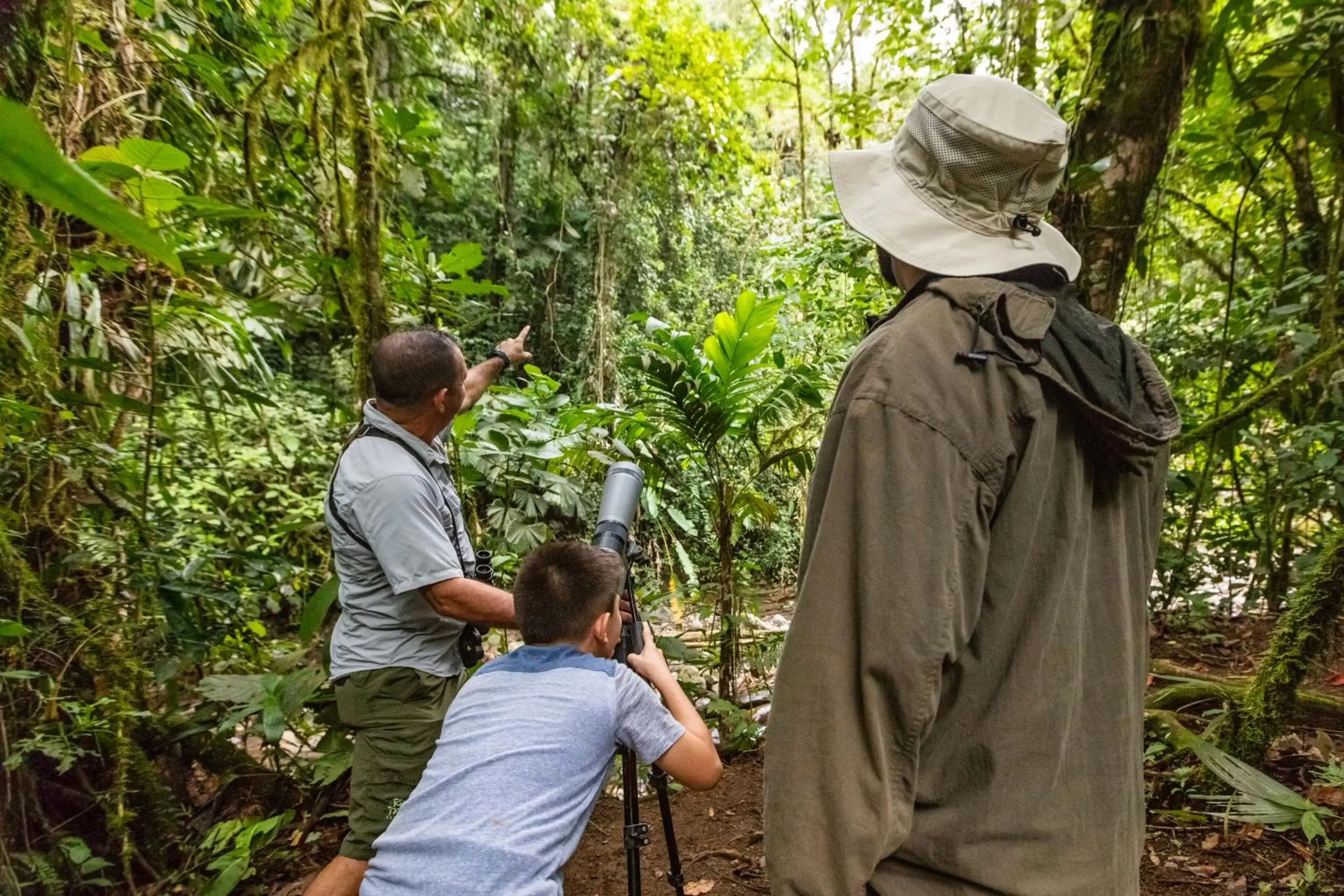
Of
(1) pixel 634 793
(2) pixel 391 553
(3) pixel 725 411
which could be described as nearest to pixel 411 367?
(2) pixel 391 553

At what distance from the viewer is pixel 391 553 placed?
2.13 m

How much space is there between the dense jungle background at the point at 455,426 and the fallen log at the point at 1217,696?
0.5 inches

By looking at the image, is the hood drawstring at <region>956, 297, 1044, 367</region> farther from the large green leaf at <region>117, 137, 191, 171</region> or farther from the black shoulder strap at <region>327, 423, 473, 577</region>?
the large green leaf at <region>117, 137, 191, 171</region>

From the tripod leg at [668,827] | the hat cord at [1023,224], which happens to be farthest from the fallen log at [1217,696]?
the hat cord at [1023,224]

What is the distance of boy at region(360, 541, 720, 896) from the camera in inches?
59.4

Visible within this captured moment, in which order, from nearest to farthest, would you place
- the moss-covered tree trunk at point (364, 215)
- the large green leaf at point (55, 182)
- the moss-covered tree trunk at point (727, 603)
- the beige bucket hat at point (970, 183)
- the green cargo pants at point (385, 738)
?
the large green leaf at point (55, 182) < the beige bucket hat at point (970, 183) < the green cargo pants at point (385, 738) < the moss-covered tree trunk at point (364, 215) < the moss-covered tree trunk at point (727, 603)

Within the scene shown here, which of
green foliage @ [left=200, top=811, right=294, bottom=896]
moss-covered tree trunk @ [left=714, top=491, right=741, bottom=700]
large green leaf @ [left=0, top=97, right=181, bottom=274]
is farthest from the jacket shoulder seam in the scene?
green foliage @ [left=200, top=811, right=294, bottom=896]

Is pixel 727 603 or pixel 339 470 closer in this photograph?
pixel 339 470

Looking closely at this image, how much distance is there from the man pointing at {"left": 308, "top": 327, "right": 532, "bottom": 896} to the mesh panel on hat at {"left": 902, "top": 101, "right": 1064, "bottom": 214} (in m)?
1.65

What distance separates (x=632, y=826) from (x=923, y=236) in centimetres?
148

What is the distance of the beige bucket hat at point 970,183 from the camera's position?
38.0 inches

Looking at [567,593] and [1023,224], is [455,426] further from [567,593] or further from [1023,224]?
[1023,224]

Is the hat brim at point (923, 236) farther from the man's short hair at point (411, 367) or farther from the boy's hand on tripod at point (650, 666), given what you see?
the man's short hair at point (411, 367)

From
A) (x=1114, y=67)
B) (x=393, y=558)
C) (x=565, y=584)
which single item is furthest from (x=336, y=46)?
(x=1114, y=67)
